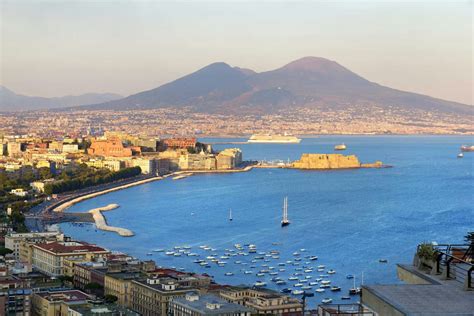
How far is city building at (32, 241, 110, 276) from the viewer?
1395 centimetres

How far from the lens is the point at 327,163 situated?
46.5m

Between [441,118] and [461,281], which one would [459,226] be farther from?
[441,118]

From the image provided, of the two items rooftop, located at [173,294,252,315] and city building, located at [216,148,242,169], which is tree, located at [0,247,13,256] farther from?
city building, located at [216,148,242,169]

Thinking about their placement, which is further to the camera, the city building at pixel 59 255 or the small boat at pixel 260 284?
the city building at pixel 59 255

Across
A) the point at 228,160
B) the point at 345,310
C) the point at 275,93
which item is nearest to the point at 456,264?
the point at 345,310

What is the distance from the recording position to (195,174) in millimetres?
43031

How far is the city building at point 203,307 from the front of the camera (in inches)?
367

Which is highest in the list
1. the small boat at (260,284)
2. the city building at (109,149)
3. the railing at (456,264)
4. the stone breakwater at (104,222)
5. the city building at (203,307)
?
the railing at (456,264)

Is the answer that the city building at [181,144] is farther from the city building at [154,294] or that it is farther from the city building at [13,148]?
the city building at [154,294]

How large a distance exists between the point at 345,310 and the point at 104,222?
20730 millimetres

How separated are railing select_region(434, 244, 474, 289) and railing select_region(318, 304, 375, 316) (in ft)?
0.55

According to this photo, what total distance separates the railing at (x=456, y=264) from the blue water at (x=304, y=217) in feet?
34.6

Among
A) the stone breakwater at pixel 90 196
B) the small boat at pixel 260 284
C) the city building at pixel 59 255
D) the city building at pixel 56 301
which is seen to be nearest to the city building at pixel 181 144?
the stone breakwater at pixel 90 196

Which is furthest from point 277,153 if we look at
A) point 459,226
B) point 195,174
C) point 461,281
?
point 461,281
